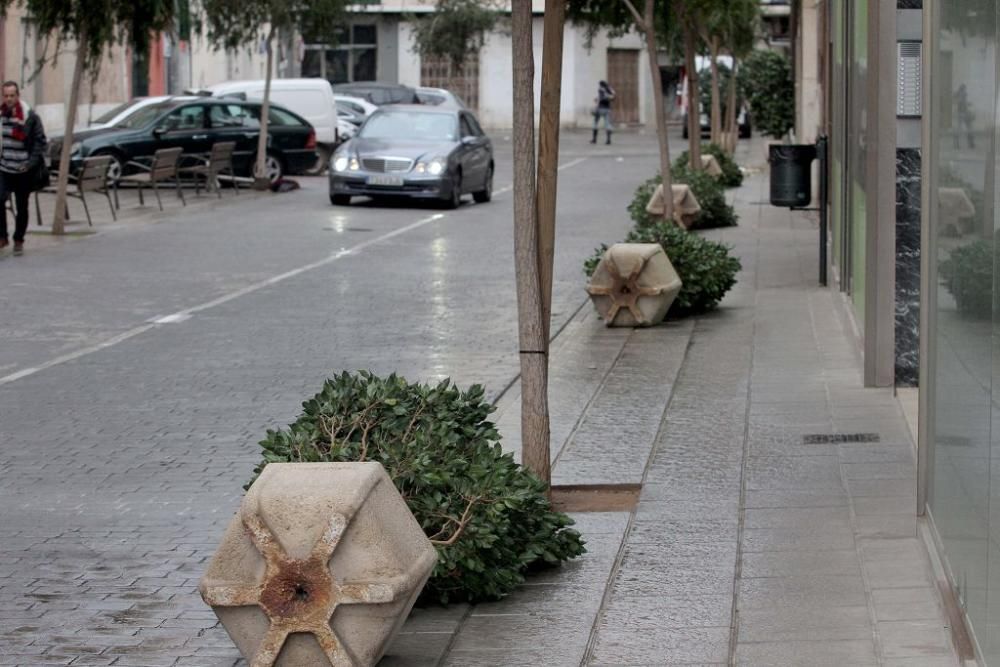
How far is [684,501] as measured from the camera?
7.57m

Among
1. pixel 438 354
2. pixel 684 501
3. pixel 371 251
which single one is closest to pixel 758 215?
pixel 371 251

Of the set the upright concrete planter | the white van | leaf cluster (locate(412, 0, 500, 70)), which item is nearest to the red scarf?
the upright concrete planter

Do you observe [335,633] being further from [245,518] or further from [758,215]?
[758,215]

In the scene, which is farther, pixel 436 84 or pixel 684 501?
pixel 436 84

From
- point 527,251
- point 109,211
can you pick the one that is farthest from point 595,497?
point 109,211

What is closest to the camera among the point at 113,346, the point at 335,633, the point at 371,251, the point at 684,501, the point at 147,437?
the point at 335,633

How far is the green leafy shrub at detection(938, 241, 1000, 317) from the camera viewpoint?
492 cm

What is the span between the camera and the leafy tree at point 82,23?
875 inches

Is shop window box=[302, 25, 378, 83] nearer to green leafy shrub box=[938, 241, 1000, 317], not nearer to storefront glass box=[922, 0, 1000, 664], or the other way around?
storefront glass box=[922, 0, 1000, 664]

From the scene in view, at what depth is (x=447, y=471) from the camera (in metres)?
6.14

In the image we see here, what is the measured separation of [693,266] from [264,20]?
64.7ft

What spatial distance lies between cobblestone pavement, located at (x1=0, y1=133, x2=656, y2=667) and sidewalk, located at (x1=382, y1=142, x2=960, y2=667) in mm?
900

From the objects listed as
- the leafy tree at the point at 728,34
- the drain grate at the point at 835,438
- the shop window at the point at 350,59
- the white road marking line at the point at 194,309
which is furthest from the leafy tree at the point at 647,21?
the shop window at the point at 350,59

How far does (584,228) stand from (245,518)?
18.2 metres
